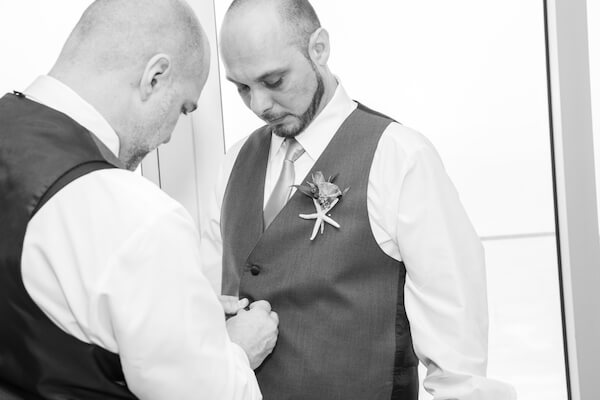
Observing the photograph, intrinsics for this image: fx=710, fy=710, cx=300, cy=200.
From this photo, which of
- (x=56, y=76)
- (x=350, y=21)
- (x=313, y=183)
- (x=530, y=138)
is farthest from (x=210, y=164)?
(x=56, y=76)

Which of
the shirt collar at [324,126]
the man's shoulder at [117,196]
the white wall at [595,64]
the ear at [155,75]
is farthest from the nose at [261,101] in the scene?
the white wall at [595,64]

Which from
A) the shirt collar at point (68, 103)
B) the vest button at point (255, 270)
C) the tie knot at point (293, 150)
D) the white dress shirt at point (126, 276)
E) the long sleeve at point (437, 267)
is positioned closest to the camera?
the white dress shirt at point (126, 276)

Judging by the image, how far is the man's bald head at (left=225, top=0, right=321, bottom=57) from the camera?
172cm

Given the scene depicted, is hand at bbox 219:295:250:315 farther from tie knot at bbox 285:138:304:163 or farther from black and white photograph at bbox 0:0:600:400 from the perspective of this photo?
tie knot at bbox 285:138:304:163

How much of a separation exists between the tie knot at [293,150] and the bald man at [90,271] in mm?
703

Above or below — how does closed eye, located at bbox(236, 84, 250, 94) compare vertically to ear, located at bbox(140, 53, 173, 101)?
below

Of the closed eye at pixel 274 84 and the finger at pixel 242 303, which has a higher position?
the closed eye at pixel 274 84

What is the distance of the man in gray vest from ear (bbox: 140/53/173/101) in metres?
0.48

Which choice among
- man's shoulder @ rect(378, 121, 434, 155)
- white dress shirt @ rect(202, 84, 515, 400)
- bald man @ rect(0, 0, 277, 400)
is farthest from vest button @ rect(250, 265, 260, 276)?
bald man @ rect(0, 0, 277, 400)

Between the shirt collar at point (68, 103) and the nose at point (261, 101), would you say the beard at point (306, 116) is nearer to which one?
the nose at point (261, 101)

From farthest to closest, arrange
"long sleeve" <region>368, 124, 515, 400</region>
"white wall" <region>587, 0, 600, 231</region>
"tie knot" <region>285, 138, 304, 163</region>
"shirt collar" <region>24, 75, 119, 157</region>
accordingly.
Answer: "white wall" <region>587, 0, 600, 231</region>
"tie knot" <region>285, 138, 304, 163</region>
"long sleeve" <region>368, 124, 515, 400</region>
"shirt collar" <region>24, 75, 119, 157</region>

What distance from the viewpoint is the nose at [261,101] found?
173 cm

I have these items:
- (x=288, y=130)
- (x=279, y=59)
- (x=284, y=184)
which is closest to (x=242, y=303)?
(x=284, y=184)

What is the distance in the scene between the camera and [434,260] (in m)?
1.57
